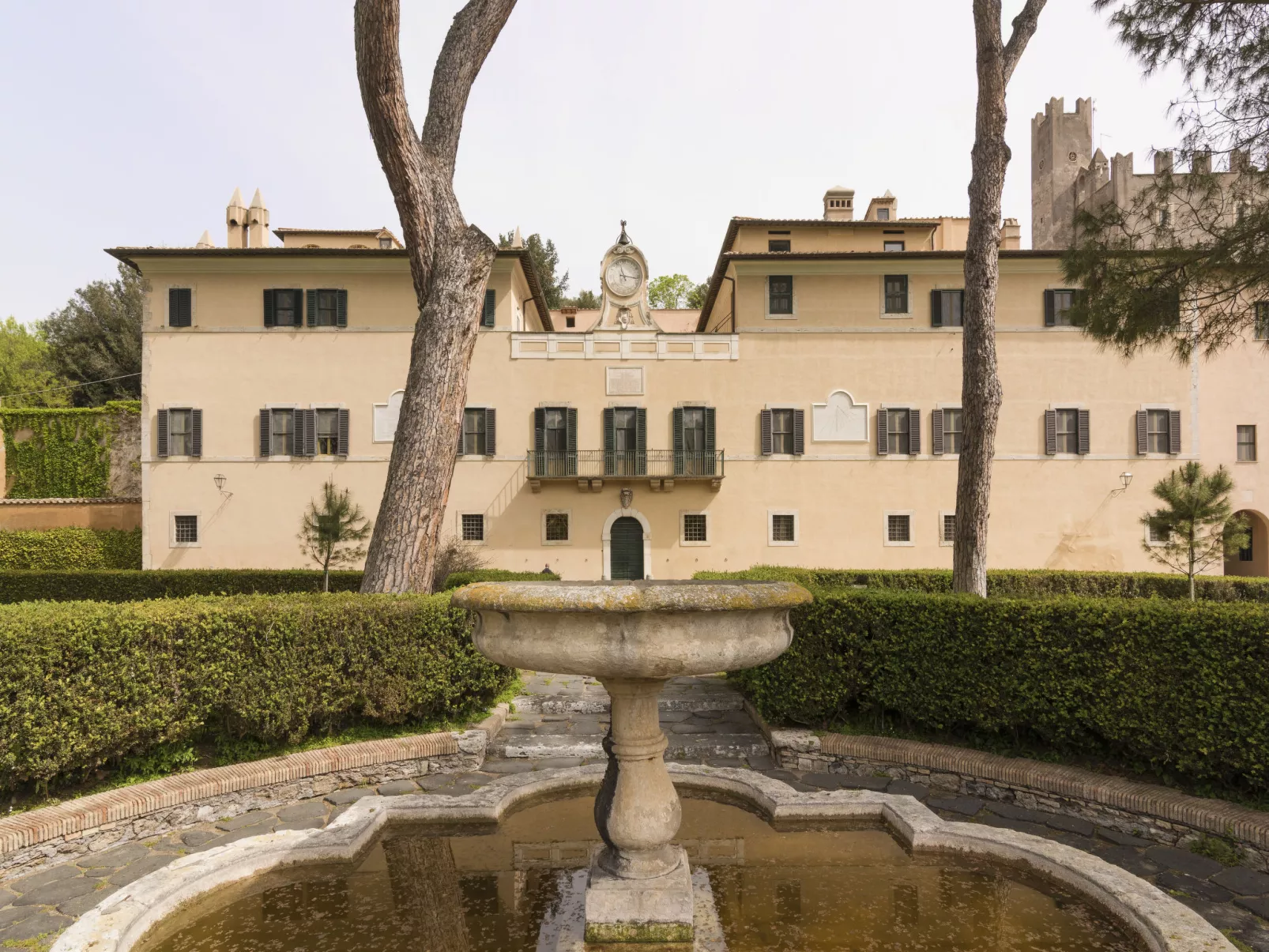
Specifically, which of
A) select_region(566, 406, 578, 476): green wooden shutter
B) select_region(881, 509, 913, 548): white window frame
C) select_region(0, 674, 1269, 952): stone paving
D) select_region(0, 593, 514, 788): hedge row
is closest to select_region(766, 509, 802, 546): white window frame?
select_region(881, 509, 913, 548): white window frame

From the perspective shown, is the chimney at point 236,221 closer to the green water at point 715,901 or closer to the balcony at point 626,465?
the balcony at point 626,465

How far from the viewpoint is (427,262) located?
8891mm

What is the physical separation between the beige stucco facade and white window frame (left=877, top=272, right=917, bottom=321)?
0.09 metres

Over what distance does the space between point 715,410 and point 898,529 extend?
5842 mm

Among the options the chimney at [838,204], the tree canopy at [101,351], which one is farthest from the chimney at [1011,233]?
the tree canopy at [101,351]

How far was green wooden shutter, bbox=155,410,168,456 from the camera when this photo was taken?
2080 cm

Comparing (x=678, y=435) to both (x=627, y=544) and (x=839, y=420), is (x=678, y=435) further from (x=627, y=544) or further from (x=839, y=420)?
(x=839, y=420)

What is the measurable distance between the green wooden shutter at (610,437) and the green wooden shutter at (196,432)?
10.6 meters

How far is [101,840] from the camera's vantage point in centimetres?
471

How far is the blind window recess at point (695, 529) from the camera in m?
21.2

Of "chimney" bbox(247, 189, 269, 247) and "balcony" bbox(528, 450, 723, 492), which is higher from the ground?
"chimney" bbox(247, 189, 269, 247)

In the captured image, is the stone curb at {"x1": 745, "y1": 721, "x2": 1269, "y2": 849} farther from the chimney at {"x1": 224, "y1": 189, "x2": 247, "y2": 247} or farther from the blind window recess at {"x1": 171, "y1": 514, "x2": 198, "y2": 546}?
the chimney at {"x1": 224, "y1": 189, "x2": 247, "y2": 247}

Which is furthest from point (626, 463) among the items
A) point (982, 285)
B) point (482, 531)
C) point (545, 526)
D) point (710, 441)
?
point (982, 285)

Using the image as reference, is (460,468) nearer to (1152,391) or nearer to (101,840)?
(101,840)
